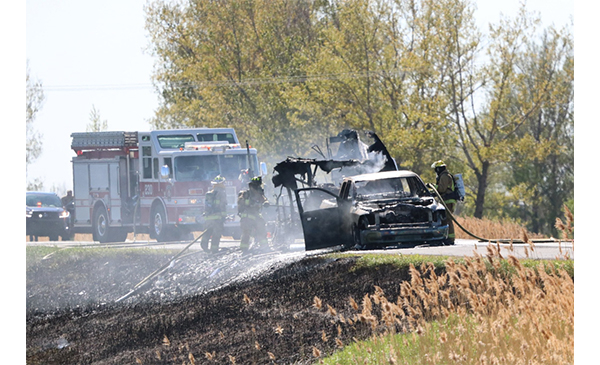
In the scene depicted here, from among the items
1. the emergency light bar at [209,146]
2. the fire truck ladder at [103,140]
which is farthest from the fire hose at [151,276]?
the fire truck ladder at [103,140]

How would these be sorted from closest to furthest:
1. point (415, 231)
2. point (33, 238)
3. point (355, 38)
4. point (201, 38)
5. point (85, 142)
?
point (415, 231) → point (85, 142) → point (355, 38) → point (33, 238) → point (201, 38)

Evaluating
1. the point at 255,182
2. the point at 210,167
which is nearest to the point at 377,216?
the point at 255,182

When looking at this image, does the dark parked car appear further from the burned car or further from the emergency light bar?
the burned car

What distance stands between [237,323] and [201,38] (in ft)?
92.3

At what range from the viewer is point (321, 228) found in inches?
653

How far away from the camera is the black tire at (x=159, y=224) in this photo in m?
26.1

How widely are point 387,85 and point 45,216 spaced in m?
13.3

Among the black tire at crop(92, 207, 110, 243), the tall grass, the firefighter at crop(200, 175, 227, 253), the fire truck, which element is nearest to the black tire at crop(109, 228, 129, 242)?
the fire truck

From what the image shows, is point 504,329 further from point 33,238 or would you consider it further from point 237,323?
point 33,238

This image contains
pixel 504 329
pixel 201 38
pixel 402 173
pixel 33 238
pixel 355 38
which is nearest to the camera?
pixel 504 329

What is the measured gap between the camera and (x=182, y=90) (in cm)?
4216

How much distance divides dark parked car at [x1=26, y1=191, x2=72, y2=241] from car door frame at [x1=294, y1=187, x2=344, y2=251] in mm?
18018
